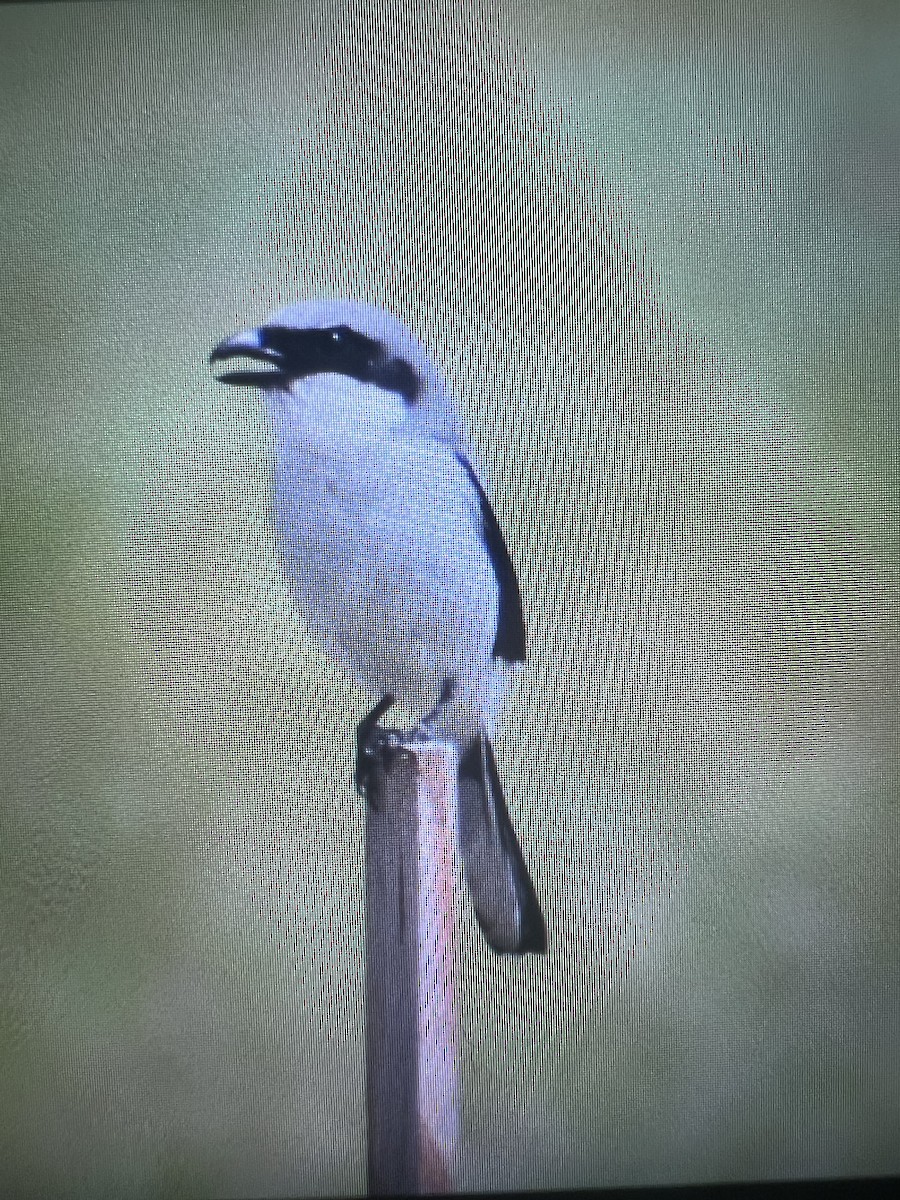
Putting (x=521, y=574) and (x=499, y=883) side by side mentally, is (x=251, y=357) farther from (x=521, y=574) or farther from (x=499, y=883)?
(x=499, y=883)

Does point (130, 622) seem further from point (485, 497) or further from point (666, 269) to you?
point (666, 269)

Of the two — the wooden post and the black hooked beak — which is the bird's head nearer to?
the black hooked beak

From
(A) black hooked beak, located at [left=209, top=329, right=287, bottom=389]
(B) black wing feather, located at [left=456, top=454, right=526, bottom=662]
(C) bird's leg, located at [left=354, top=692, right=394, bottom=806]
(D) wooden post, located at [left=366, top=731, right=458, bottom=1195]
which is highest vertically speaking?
(A) black hooked beak, located at [left=209, top=329, right=287, bottom=389]

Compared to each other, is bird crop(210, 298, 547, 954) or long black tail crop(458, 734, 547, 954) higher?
bird crop(210, 298, 547, 954)

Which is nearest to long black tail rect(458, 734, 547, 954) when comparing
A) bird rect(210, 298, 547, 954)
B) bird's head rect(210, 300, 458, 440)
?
bird rect(210, 298, 547, 954)

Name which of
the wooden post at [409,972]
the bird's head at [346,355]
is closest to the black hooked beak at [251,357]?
the bird's head at [346,355]

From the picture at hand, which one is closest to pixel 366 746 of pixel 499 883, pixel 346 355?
pixel 499 883

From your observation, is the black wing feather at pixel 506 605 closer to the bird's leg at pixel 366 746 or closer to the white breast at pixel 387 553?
the white breast at pixel 387 553
